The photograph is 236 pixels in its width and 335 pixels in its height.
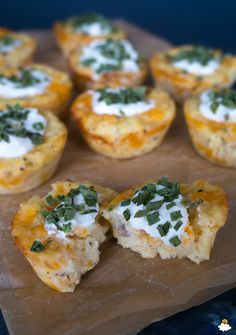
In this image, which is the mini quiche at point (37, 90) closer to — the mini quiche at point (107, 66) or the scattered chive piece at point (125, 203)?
the mini quiche at point (107, 66)

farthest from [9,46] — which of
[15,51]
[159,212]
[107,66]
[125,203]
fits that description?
[159,212]

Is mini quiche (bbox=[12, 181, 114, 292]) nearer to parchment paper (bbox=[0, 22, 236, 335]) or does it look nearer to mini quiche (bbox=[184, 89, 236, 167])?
parchment paper (bbox=[0, 22, 236, 335])

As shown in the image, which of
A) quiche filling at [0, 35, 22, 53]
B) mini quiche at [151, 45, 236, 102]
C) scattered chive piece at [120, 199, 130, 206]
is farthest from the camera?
quiche filling at [0, 35, 22, 53]

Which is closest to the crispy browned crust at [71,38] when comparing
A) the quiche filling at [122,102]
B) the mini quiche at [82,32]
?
the mini quiche at [82,32]

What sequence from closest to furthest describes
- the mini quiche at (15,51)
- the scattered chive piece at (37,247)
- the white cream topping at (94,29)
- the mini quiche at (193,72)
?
the scattered chive piece at (37,247), the mini quiche at (193,72), the mini quiche at (15,51), the white cream topping at (94,29)

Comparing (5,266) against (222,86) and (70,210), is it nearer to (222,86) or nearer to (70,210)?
(70,210)


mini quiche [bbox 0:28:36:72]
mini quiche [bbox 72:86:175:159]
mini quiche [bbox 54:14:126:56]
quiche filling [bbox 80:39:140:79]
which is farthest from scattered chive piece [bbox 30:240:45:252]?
mini quiche [bbox 54:14:126:56]

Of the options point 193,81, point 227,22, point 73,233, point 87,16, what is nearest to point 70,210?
point 73,233
